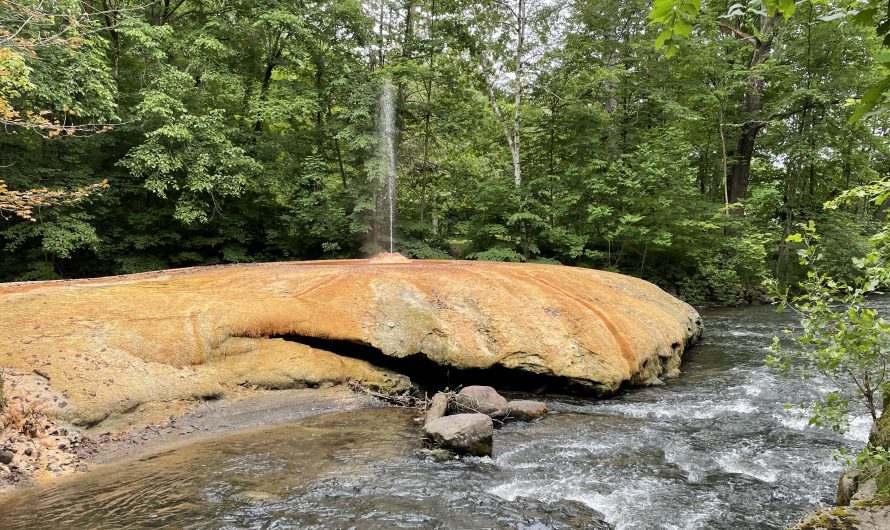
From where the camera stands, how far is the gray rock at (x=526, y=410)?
20.2 ft

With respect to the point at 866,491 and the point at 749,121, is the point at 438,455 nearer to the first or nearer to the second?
the point at 866,491

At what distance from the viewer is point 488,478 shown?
4.53 m

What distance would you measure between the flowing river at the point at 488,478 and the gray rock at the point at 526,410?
0.63 feet

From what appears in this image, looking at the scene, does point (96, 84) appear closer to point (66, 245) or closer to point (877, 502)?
point (66, 245)

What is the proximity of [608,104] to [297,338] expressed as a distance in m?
16.5

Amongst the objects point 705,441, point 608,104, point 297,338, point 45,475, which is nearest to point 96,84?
point 297,338

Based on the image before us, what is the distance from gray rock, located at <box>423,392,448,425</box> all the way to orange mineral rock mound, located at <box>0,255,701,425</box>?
1.09 metres

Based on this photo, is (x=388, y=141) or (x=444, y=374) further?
(x=388, y=141)

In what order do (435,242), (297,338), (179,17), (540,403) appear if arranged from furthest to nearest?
(435,242), (179,17), (297,338), (540,403)

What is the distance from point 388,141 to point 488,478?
515 inches

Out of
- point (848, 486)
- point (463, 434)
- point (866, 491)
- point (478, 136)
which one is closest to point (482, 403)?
point (463, 434)

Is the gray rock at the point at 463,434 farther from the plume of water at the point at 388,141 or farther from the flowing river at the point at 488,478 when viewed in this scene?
the plume of water at the point at 388,141

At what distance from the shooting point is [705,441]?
5387mm

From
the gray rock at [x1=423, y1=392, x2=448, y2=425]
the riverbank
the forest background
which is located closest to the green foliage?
the gray rock at [x1=423, y1=392, x2=448, y2=425]
